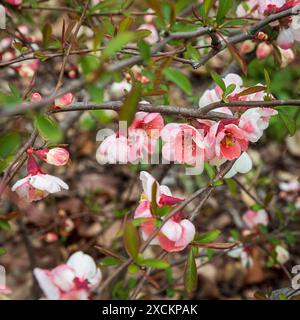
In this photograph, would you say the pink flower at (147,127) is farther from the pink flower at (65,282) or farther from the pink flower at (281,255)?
the pink flower at (281,255)

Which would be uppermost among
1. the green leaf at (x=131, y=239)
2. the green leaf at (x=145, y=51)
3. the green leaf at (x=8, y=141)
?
the green leaf at (x=145, y=51)

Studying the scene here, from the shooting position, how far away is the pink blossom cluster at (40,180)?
2.94 feet

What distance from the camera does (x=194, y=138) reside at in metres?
0.87

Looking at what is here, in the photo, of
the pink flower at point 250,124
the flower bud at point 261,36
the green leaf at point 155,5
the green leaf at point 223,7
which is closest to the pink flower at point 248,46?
the flower bud at point 261,36

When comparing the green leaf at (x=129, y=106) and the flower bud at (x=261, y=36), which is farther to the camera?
the flower bud at (x=261, y=36)

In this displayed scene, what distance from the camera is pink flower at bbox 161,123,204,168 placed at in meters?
0.87

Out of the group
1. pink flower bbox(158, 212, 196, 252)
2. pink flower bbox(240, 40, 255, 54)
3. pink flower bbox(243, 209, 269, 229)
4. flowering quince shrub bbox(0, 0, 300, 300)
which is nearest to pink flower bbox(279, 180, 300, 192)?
flowering quince shrub bbox(0, 0, 300, 300)

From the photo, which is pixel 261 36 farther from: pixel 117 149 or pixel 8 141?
pixel 8 141

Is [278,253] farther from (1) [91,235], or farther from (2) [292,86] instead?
(2) [292,86]

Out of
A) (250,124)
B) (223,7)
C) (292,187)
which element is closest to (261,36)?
(223,7)

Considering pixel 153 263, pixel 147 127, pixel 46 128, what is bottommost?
pixel 153 263

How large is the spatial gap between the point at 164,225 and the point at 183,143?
181 mm

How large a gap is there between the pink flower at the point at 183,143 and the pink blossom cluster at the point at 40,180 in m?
0.20

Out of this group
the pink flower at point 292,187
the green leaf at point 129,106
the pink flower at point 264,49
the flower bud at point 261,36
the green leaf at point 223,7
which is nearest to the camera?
the green leaf at point 129,106
